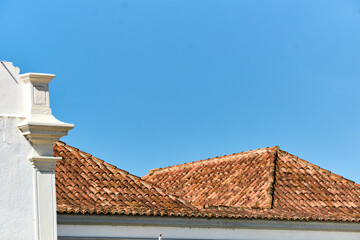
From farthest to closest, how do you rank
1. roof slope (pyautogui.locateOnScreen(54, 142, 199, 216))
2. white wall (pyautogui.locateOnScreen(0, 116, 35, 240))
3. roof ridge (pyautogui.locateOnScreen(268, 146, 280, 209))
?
1. roof ridge (pyautogui.locateOnScreen(268, 146, 280, 209))
2. roof slope (pyautogui.locateOnScreen(54, 142, 199, 216))
3. white wall (pyautogui.locateOnScreen(0, 116, 35, 240))

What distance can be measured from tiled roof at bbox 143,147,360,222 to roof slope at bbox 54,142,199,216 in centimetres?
96

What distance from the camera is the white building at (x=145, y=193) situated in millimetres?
14086

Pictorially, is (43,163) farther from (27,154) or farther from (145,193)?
(145,193)

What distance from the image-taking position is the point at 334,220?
20250 millimetres

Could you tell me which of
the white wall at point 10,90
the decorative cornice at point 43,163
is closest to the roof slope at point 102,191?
the decorative cornice at point 43,163

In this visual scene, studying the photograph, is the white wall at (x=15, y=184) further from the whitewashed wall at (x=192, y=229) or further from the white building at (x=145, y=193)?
the whitewashed wall at (x=192, y=229)

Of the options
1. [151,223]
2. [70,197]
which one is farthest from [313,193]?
[70,197]

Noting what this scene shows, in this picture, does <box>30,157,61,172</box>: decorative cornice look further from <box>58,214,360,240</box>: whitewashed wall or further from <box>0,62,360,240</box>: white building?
<box>58,214,360,240</box>: whitewashed wall

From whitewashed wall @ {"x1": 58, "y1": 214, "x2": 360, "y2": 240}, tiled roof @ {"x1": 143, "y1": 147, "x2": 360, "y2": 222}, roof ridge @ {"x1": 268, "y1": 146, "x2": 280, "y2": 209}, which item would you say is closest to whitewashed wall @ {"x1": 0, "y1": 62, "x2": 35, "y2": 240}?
whitewashed wall @ {"x1": 58, "y1": 214, "x2": 360, "y2": 240}

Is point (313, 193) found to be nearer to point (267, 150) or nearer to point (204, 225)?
point (267, 150)

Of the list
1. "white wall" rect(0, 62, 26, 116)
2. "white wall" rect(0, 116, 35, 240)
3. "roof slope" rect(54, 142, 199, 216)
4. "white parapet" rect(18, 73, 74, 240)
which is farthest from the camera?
"roof slope" rect(54, 142, 199, 216)

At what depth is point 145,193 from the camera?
768 inches

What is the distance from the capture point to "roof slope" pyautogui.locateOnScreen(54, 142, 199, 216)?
1800cm

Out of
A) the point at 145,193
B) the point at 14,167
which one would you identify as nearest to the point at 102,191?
the point at 145,193
